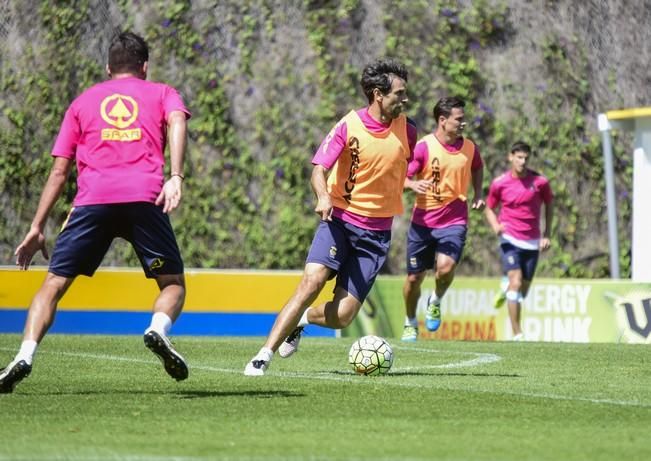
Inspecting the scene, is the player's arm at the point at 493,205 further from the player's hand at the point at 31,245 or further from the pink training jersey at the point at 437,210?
the player's hand at the point at 31,245

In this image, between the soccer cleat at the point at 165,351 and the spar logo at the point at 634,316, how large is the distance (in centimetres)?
946

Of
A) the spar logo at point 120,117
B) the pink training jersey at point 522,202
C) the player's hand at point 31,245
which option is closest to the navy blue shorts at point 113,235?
the player's hand at point 31,245

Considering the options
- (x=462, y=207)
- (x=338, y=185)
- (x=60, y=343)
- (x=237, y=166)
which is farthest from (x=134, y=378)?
(x=237, y=166)

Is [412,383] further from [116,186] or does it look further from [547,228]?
[547,228]

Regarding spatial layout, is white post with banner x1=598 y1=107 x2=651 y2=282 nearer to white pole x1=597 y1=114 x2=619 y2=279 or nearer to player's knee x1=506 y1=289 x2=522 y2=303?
white pole x1=597 y1=114 x2=619 y2=279

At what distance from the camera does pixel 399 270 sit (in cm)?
2050

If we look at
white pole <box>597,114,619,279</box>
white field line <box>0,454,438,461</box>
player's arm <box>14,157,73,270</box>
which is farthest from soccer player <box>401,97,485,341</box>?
white field line <box>0,454,438,461</box>

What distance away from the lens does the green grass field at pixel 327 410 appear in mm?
5961

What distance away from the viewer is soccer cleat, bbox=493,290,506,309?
57.0ft

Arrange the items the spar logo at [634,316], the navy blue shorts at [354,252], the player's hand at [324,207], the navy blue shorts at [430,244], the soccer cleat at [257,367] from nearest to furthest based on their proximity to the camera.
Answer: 1. the player's hand at [324,207]
2. the soccer cleat at [257,367]
3. the navy blue shorts at [354,252]
4. the navy blue shorts at [430,244]
5. the spar logo at [634,316]

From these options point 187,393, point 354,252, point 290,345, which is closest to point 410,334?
point 290,345

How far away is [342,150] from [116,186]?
83.8 inches

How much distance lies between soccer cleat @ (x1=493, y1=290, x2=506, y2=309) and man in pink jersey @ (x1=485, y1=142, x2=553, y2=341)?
2.03 feet

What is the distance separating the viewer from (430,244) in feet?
47.7
